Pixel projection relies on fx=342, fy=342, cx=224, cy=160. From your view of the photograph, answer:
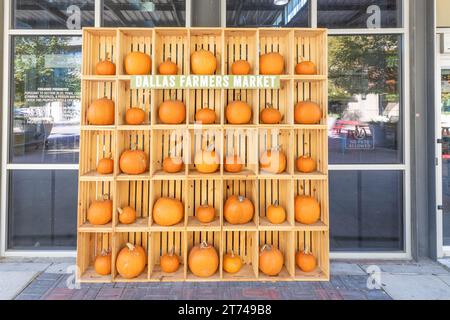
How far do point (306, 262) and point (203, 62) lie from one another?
2.20 metres

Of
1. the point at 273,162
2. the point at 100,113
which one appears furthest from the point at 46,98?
the point at 273,162

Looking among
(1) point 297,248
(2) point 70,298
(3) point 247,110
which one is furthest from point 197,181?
(2) point 70,298

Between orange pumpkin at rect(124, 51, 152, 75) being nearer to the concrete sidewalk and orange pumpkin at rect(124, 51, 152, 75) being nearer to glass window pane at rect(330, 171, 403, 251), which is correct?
the concrete sidewalk

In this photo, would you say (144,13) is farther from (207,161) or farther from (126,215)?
(126,215)

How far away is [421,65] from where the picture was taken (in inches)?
150

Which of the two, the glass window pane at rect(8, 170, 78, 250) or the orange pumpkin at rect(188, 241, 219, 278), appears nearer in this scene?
the orange pumpkin at rect(188, 241, 219, 278)

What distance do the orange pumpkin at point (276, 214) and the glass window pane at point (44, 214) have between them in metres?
2.23

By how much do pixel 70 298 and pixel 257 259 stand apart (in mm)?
1704

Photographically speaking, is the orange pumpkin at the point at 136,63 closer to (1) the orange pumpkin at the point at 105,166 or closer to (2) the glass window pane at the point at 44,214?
(1) the orange pumpkin at the point at 105,166

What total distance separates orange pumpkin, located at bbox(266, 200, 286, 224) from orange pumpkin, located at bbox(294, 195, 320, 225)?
0.46ft

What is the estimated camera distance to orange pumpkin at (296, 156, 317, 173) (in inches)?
135

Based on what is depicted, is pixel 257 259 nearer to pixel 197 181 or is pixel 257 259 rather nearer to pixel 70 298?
pixel 197 181

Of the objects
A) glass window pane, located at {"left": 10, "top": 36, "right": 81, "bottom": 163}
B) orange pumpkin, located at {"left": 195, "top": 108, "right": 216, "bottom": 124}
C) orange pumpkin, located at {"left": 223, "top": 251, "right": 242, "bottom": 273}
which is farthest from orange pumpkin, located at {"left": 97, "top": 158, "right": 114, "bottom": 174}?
orange pumpkin, located at {"left": 223, "top": 251, "right": 242, "bottom": 273}

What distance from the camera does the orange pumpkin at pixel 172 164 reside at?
3350mm
